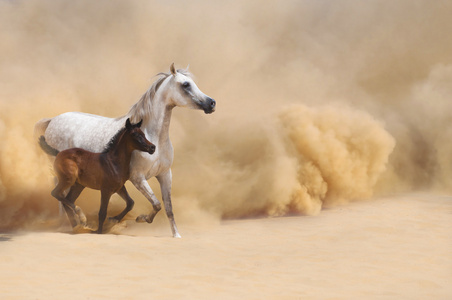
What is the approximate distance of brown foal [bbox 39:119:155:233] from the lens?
332 inches

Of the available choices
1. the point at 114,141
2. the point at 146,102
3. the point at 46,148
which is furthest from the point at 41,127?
the point at 146,102

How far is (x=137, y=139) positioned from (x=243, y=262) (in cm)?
247

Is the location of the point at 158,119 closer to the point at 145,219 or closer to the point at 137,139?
the point at 137,139

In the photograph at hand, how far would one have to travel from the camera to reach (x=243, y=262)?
277 inches

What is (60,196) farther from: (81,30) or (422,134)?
(422,134)

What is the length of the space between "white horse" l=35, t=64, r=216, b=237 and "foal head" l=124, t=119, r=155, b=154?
25cm

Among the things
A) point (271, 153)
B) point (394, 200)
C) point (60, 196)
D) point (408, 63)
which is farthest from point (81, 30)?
point (408, 63)

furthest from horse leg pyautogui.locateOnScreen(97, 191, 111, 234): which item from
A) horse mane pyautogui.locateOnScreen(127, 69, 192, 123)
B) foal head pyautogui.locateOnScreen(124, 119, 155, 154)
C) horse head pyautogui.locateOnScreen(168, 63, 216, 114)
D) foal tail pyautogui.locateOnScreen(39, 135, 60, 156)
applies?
horse head pyautogui.locateOnScreen(168, 63, 216, 114)

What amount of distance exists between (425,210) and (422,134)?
19.4 ft

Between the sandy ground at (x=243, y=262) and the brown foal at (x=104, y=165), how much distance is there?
0.73 m

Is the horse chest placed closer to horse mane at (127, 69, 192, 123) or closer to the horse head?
horse mane at (127, 69, 192, 123)

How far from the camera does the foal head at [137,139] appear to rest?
330 inches

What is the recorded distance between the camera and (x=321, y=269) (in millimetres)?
6742

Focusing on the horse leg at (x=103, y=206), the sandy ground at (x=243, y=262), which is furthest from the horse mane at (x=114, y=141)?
the sandy ground at (x=243, y=262)
